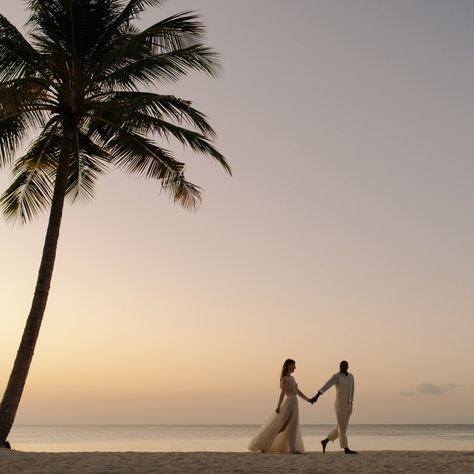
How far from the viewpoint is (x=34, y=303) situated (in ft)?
48.4

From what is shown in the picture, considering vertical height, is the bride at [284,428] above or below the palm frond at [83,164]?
below

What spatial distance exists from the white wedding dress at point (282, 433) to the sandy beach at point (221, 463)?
5.53 ft

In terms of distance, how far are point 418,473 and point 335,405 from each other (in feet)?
16.8

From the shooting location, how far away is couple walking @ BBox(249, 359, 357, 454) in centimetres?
1454

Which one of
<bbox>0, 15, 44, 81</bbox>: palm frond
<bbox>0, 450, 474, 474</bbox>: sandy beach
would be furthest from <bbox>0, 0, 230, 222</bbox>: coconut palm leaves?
<bbox>0, 450, 474, 474</bbox>: sandy beach

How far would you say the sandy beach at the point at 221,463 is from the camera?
10375 millimetres

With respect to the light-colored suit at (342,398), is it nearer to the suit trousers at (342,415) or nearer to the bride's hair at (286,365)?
the suit trousers at (342,415)

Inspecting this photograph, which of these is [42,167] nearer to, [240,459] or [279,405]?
[279,405]

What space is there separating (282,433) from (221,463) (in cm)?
365

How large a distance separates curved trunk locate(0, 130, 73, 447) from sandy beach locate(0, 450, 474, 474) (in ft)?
5.08

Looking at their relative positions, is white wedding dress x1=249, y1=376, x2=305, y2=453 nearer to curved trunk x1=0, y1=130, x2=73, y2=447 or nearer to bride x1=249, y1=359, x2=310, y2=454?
bride x1=249, y1=359, x2=310, y2=454

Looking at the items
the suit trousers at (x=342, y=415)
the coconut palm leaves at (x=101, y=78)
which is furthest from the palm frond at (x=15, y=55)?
the suit trousers at (x=342, y=415)

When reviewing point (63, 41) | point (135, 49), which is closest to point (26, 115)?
point (63, 41)

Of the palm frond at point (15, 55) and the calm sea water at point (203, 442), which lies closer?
the palm frond at point (15, 55)
